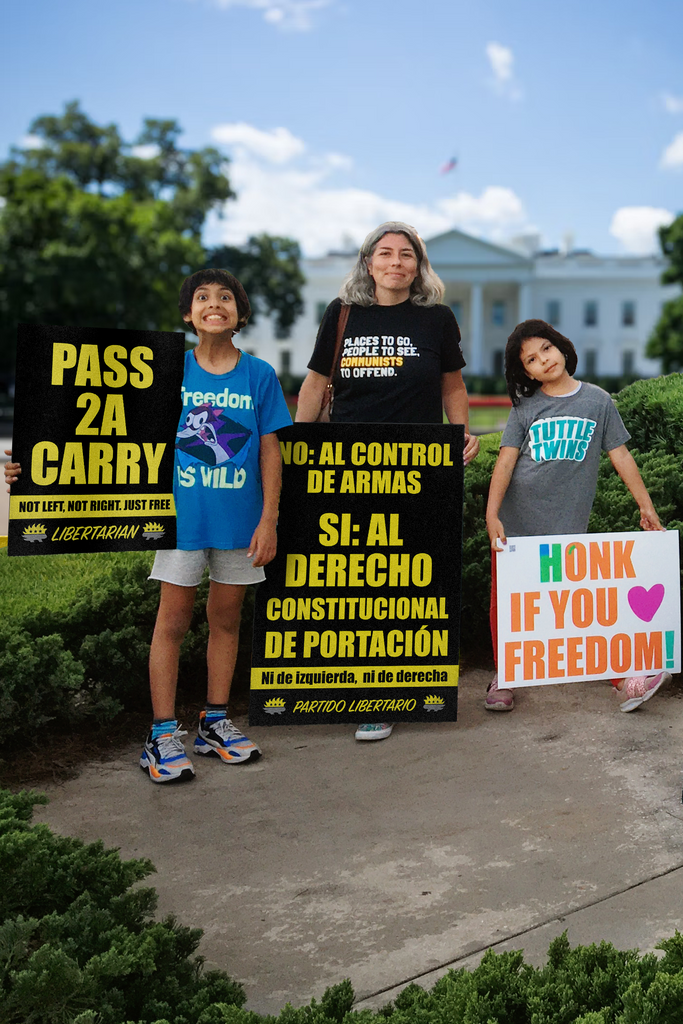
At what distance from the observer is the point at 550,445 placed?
4.07 m

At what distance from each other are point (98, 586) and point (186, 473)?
3.76 ft

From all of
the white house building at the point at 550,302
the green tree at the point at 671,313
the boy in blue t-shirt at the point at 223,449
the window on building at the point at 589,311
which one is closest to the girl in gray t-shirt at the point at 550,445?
the boy in blue t-shirt at the point at 223,449

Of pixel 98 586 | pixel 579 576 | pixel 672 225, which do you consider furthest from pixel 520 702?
pixel 672 225

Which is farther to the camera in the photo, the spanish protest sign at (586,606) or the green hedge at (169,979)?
the spanish protest sign at (586,606)

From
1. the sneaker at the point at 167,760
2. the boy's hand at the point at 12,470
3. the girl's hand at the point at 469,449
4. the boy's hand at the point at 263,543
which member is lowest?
the sneaker at the point at 167,760

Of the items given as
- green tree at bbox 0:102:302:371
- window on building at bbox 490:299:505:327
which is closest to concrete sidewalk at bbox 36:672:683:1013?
green tree at bbox 0:102:302:371

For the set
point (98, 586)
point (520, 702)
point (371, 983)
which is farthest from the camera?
point (520, 702)

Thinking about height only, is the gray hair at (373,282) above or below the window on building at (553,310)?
below

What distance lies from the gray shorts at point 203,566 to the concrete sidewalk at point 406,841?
0.77m

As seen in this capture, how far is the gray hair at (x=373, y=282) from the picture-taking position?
3.88 metres

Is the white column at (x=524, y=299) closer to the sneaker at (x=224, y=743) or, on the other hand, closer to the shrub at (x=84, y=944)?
the sneaker at (x=224, y=743)

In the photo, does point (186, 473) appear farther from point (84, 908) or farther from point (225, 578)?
point (84, 908)


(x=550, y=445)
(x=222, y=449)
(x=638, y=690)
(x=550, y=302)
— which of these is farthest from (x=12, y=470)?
(x=550, y=302)

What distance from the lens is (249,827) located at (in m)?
3.52
